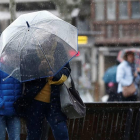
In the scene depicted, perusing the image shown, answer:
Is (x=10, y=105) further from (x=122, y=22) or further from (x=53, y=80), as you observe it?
(x=122, y=22)

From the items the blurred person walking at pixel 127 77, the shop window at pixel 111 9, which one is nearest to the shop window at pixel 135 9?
the shop window at pixel 111 9

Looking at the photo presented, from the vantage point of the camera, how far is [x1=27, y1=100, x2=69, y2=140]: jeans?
5.45 m

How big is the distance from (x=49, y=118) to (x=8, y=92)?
599mm

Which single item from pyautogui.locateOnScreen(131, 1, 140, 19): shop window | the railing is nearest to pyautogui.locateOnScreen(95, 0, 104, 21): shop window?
pyautogui.locateOnScreen(131, 1, 140, 19): shop window

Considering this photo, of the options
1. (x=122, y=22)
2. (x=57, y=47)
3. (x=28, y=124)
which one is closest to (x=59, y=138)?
(x=28, y=124)

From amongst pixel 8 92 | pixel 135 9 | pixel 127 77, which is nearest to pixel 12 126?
pixel 8 92

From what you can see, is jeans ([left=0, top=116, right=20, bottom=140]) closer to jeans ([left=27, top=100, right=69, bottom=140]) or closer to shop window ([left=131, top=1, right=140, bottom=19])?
jeans ([left=27, top=100, right=69, bottom=140])

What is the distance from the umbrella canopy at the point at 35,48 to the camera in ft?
17.0

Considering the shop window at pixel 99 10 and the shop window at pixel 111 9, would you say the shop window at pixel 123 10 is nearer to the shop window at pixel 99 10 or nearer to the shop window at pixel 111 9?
the shop window at pixel 111 9

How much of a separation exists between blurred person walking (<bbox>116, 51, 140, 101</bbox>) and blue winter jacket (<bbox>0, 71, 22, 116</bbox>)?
5475mm

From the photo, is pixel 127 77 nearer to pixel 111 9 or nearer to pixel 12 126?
pixel 12 126

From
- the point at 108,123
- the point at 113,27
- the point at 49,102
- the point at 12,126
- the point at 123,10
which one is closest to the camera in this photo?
the point at 49,102

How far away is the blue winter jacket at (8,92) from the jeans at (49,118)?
0.82 feet

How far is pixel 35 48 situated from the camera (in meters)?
5.23
